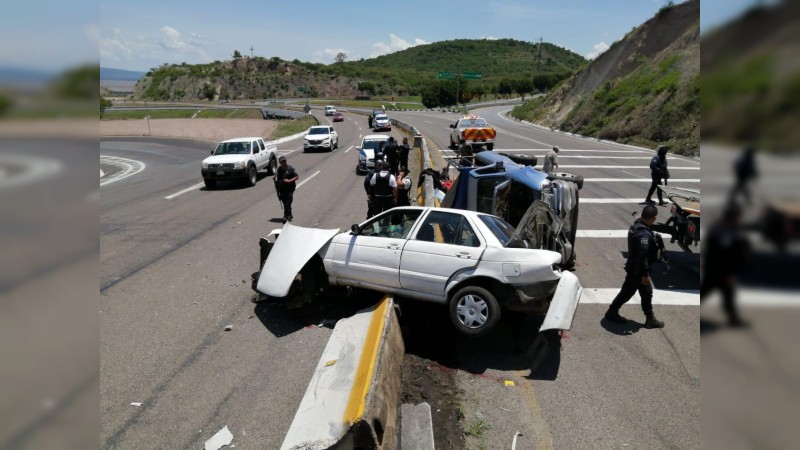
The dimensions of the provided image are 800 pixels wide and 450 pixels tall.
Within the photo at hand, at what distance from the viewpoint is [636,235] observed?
6.51 meters

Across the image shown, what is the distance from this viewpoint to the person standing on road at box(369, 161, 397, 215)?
10.5 m

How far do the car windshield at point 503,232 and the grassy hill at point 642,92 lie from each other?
19.4 meters

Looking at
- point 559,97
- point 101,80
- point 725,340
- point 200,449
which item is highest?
point 559,97

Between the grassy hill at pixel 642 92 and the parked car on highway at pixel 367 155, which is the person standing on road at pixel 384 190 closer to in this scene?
the parked car on highway at pixel 367 155

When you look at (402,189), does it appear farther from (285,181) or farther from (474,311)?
(474,311)

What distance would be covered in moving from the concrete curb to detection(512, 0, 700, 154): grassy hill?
→ 70.9ft

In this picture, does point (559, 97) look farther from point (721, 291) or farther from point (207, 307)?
point (721, 291)

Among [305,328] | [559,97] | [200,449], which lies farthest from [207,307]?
[559,97]

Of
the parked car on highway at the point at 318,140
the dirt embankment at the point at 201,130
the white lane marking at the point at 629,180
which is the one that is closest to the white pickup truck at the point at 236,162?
the parked car on highway at the point at 318,140

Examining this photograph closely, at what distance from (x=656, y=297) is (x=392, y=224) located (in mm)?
4272

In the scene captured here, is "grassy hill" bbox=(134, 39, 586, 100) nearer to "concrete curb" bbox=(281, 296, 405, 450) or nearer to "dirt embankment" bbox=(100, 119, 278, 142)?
"dirt embankment" bbox=(100, 119, 278, 142)

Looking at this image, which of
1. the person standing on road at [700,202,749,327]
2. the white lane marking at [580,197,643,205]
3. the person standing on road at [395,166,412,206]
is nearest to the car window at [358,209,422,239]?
the person standing on road at [395,166,412,206]

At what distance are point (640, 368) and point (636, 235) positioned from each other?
1.74 m

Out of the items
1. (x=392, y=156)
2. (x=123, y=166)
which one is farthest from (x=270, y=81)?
(x=392, y=156)
